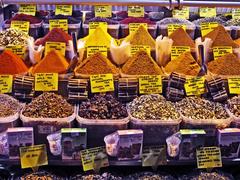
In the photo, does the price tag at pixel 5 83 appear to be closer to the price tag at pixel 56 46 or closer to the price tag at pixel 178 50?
the price tag at pixel 56 46

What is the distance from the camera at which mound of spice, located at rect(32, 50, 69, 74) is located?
206 cm

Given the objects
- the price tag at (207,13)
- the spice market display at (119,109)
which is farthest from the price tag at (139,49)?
the price tag at (207,13)

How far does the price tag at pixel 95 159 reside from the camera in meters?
1.89

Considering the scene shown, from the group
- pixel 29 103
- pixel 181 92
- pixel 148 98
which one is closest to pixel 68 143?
pixel 29 103

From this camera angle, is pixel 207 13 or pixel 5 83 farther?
pixel 207 13

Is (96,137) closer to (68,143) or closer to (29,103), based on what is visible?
(68,143)

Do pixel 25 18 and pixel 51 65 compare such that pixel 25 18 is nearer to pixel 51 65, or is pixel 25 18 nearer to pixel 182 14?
pixel 51 65

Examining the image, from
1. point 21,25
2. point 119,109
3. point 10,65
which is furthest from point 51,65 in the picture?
point 21,25

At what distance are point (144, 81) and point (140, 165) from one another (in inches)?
16.4

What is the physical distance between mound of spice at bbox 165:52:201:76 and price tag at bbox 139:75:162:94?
125 mm

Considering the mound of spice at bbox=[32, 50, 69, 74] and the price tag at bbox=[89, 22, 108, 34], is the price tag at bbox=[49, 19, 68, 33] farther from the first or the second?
the mound of spice at bbox=[32, 50, 69, 74]

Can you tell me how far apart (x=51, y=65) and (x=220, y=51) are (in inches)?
37.1

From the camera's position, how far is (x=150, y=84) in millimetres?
2049

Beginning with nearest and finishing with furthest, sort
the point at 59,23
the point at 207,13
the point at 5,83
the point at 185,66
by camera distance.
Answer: the point at 5,83 < the point at 185,66 < the point at 59,23 < the point at 207,13
